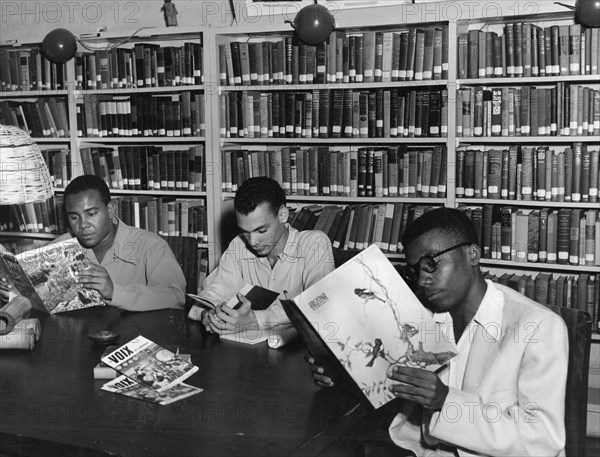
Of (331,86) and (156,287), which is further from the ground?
(331,86)

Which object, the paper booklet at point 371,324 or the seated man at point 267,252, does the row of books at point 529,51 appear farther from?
the paper booklet at point 371,324

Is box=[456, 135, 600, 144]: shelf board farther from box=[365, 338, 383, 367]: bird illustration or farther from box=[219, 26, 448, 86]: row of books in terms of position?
box=[365, 338, 383, 367]: bird illustration

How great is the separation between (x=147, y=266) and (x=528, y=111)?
2.12 metres

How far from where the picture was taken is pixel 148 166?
15.9ft

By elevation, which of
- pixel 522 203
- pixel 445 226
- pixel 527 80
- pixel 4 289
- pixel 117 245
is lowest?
pixel 4 289

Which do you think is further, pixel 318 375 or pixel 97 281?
pixel 97 281

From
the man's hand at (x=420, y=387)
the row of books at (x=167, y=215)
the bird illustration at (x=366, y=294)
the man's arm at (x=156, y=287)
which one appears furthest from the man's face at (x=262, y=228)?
the row of books at (x=167, y=215)

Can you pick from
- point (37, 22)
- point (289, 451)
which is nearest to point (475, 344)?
point (289, 451)

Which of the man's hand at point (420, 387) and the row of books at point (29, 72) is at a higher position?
the row of books at point (29, 72)

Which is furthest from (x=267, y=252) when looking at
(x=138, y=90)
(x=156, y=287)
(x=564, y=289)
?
(x=138, y=90)

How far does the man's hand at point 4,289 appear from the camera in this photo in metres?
2.91

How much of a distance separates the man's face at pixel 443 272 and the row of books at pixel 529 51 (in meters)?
2.32

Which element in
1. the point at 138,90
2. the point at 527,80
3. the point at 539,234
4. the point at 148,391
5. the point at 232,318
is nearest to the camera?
the point at 148,391

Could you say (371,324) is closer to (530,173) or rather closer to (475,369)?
(475,369)
